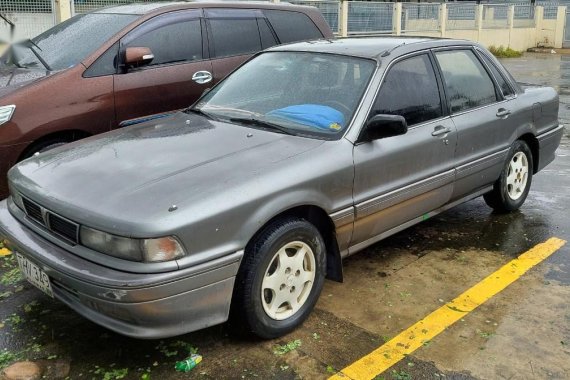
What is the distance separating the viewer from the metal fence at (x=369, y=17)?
1602cm

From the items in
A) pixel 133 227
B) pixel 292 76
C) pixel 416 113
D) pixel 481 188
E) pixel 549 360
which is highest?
pixel 292 76

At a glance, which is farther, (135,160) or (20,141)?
(20,141)

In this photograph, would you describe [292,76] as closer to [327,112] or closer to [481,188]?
[327,112]

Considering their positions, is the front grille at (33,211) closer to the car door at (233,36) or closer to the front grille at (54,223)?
the front grille at (54,223)

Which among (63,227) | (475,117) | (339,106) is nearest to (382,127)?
(339,106)

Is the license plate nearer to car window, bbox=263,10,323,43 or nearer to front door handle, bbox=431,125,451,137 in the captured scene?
front door handle, bbox=431,125,451,137

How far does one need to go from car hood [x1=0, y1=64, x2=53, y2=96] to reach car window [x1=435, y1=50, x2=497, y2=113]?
3184mm

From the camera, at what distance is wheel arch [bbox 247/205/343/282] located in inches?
133

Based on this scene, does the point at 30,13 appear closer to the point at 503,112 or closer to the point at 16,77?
the point at 16,77

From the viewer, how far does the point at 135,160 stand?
3312 millimetres

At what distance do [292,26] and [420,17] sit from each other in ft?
48.0

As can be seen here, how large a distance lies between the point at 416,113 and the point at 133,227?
7.36 ft

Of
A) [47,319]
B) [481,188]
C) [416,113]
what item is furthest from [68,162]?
[481,188]

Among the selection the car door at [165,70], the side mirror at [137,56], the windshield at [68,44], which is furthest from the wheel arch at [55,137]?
the side mirror at [137,56]
